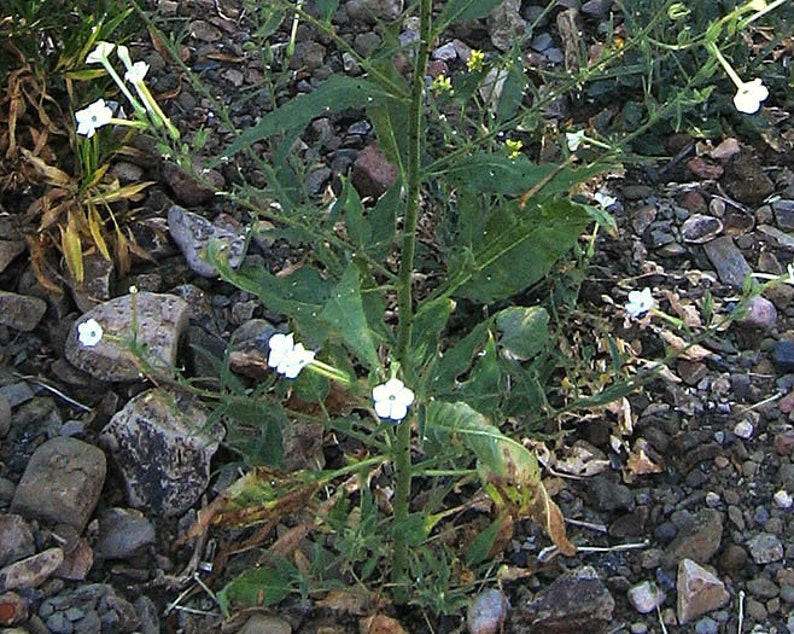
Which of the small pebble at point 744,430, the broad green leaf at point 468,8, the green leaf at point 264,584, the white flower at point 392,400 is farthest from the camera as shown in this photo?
the small pebble at point 744,430

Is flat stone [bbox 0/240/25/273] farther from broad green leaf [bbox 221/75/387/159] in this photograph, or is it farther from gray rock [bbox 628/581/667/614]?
gray rock [bbox 628/581/667/614]

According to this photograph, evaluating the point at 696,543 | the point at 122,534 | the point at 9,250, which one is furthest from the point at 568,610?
the point at 9,250

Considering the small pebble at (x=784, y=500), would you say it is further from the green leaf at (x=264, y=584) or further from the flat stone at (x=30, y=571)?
the flat stone at (x=30, y=571)

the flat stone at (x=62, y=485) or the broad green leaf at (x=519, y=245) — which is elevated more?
the broad green leaf at (x=519, y=245)

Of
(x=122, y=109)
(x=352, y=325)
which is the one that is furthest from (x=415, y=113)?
(x=122, y=109)

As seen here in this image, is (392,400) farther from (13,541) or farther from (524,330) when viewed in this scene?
(13,541)

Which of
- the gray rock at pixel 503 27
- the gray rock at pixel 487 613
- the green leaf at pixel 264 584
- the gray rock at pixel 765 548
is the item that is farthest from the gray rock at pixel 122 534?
the gray rock at pixel 503 27
